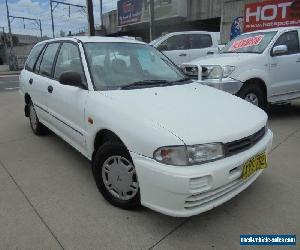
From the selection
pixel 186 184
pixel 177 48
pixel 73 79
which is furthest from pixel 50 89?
pixel 177 48

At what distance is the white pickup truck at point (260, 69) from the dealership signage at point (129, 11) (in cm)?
2913

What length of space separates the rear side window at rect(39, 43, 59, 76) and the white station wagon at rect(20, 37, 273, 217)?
23cm

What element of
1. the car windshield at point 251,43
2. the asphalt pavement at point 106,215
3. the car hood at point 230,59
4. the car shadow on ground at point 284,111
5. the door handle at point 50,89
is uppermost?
the car windshield at point 251,43

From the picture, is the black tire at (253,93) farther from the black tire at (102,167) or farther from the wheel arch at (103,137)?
the black tire at (102,167)

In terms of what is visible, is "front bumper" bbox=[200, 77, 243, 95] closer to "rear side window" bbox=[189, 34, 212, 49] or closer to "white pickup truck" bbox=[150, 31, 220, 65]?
"white pickup truck" bbox=[150, 31, 220, 65]

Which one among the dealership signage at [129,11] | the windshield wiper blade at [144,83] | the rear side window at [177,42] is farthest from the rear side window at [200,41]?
the dealership signage at [129,11]

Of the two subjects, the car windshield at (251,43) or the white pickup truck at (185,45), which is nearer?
the car windshield at (251,43)

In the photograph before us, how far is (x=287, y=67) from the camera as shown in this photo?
6418mm

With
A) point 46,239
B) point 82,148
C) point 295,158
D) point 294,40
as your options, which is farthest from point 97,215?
point 294,40

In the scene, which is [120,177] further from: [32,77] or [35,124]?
[35,124]

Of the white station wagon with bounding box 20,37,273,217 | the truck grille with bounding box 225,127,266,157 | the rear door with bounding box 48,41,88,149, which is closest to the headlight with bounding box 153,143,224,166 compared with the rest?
the white station wagon with bounding box 20,37,273,217

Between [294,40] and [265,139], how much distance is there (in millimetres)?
4299

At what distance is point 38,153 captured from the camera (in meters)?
4.75

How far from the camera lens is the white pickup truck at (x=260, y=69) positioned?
586 centimetres
